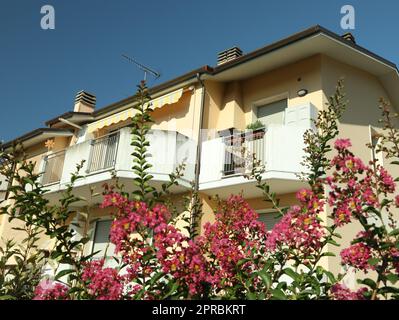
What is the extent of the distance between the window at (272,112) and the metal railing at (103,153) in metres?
5.17

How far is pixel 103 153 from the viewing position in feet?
42.3

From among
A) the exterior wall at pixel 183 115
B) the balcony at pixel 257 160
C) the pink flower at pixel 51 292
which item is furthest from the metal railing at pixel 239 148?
the pink flower at pixel 51 292

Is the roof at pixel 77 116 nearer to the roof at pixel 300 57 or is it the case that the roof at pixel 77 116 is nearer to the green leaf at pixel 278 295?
the roof at pixel 300 57

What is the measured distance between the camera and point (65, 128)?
18797 mm

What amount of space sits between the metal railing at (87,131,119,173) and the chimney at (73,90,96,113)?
7504 mm

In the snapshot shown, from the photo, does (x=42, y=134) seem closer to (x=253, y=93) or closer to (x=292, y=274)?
(x=253, y=93)

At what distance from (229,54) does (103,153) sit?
6.31 meters

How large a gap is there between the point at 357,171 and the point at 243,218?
1.28 metres

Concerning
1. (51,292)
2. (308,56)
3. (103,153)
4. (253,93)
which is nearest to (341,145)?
(51,292)

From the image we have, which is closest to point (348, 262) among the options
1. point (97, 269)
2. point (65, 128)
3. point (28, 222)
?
point (97, 269)

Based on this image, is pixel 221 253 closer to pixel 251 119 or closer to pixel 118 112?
pixel 251 119

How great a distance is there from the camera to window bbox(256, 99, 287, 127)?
12.4m

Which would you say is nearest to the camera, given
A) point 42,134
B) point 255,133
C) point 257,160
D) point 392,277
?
point 392,277

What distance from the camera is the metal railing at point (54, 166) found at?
15.1 m
